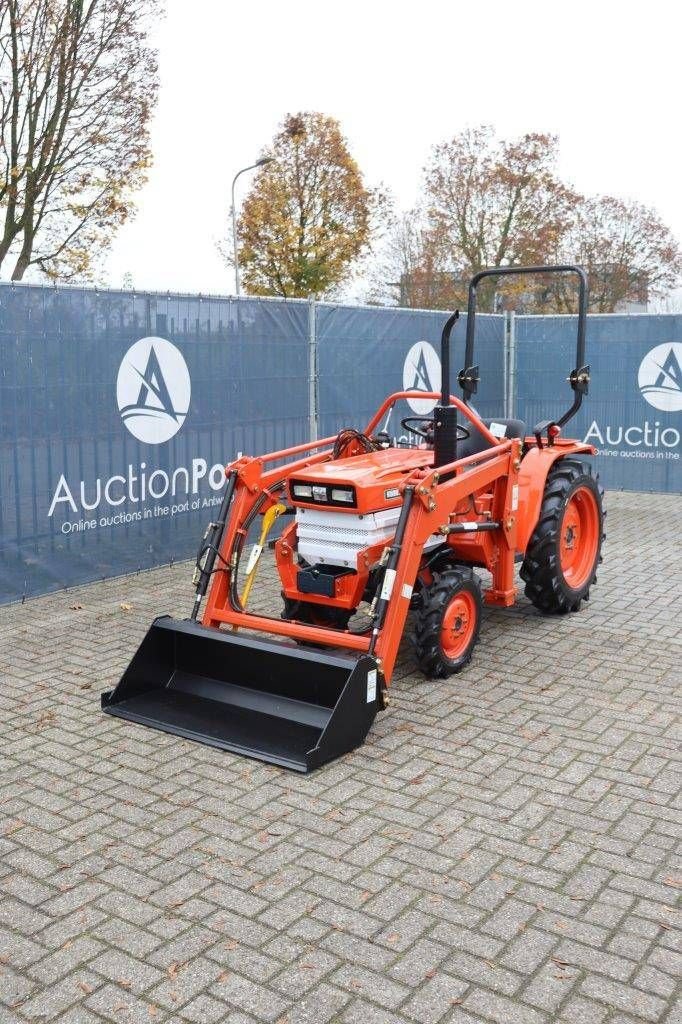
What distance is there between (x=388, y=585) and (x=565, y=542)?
8.61 ft

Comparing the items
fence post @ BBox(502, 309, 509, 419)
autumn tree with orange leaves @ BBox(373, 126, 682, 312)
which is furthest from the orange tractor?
autumn tree with orange leaves @ BBox(373, 126, 682, 312)

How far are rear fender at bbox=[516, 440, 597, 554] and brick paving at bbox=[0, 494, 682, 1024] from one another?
100cm

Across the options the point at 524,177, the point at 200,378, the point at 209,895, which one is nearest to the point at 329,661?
the point at 209,895

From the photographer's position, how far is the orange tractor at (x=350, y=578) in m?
4.97

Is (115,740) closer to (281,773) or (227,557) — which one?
(281,773)

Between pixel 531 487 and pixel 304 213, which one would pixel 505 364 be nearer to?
pixel 531 487

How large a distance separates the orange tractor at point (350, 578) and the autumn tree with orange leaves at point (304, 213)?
24.9 meters

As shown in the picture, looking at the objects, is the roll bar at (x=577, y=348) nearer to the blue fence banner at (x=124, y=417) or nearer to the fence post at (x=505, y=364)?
the blue fence banner at (x=124, y=417)

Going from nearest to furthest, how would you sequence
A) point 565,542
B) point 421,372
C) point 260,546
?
point 260,546 < point 565,542 < point 421,372

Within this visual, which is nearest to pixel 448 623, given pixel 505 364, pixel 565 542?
pixel 565 542

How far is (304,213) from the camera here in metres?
31.7

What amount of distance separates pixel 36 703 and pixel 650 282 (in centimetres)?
3320

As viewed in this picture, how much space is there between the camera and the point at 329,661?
490cm

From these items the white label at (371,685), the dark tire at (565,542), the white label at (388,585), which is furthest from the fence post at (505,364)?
the white label at (371,685)
